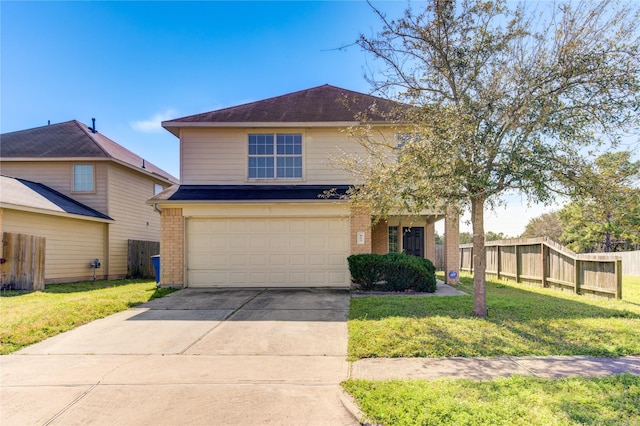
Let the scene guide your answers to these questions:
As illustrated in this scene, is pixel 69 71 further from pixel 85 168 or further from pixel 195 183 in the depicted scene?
pixel 195 183

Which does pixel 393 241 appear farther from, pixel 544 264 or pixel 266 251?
pixel 266 251

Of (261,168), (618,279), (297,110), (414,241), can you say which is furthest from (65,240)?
(618,279)

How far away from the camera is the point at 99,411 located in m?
3.71

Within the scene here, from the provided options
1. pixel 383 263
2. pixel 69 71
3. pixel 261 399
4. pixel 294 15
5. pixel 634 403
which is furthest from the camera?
pixel 69 71

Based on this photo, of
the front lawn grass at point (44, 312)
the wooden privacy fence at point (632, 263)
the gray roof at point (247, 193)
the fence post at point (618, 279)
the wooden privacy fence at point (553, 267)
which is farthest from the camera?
the wooden privacy fence at point (632, 263)

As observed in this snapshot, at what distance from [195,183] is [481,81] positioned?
936 cm

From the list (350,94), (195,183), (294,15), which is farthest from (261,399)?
(350,94)

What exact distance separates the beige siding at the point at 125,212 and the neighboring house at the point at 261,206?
186 inches

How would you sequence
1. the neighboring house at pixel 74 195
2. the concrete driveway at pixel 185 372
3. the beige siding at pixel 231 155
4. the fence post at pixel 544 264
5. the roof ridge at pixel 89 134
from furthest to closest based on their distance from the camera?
1. the roof ridge at pixel 89 134
2. the neighboring house at pixel 74 195
3. the beige siding at pixel 231 155
4. the fence post at pixel 544 264
5. the concrete driveway at pixel 185 372

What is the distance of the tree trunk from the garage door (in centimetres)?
471

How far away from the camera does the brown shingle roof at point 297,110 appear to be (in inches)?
480

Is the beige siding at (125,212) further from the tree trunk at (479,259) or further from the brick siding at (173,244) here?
the tree trunk at (479,259)

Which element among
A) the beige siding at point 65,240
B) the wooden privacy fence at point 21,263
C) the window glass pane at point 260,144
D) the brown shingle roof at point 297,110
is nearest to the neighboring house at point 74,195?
the beige siding at point 65,240

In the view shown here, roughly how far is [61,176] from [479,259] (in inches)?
686
